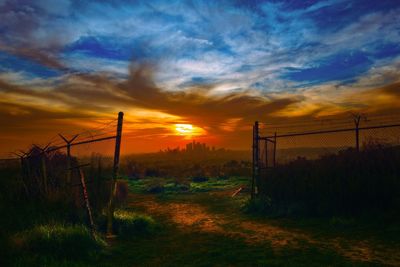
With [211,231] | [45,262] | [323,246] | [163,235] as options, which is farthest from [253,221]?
[45,262]

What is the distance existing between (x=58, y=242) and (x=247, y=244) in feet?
16.1

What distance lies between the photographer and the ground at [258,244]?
7660 millimetres

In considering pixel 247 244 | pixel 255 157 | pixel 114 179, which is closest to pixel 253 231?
pixel 247 244

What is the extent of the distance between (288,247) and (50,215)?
673cm

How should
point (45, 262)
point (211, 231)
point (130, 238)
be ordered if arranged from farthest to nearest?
point (211, 231) < point (130, 238) < point (45, 262)

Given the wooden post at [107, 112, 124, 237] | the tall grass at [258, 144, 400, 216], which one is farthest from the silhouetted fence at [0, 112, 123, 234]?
the tall grass at [258, 144, 400, 216]

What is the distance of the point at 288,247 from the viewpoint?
8766 millimetres

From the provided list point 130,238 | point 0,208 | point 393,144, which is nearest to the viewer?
point 0,208

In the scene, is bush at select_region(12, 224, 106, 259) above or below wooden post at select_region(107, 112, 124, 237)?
below

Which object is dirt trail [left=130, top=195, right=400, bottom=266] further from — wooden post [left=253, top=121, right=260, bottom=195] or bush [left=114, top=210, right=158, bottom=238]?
wooden post [left=253, top=121, right=260, bottom=195]

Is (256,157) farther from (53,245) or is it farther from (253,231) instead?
(53,245)

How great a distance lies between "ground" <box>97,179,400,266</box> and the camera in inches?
302

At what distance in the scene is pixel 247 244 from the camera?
30.9ft

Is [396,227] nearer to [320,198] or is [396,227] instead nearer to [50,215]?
[320,198]
